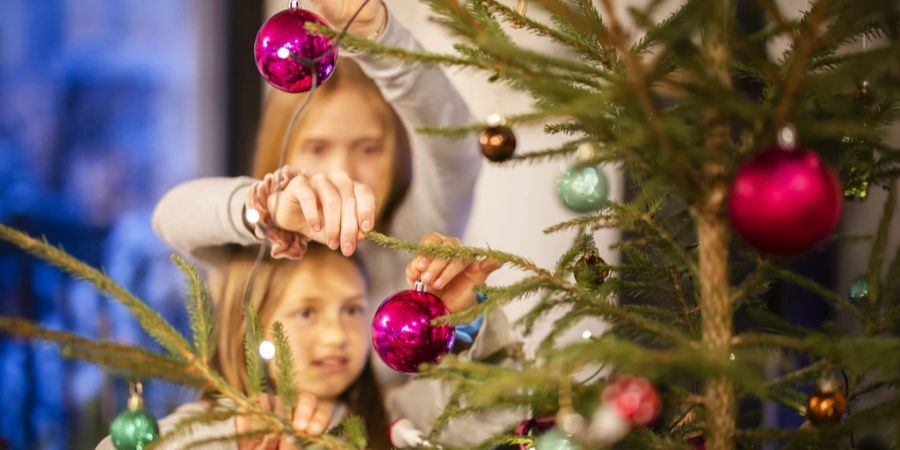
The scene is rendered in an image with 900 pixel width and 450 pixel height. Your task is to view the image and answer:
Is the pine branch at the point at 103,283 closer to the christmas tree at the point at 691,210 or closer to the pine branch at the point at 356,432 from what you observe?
the christmas tree at the point at 691,210

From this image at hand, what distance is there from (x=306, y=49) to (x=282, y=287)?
59 centimetres

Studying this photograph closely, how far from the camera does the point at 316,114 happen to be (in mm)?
1400

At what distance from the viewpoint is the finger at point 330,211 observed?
50.3 inches

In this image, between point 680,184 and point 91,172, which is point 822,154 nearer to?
point 680,184

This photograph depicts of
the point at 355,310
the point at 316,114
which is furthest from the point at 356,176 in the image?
the point at 355,310

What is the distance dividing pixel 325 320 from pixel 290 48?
635 mm

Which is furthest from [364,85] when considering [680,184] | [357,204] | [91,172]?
[680,184]

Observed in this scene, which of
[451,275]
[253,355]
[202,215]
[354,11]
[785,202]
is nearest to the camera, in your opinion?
[785,202]

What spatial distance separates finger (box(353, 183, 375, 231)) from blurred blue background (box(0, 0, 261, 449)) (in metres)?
0.32

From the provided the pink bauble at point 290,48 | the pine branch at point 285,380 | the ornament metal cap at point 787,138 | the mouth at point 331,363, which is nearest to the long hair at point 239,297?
the mouth at point 331,363

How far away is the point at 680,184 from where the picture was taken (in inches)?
24.5

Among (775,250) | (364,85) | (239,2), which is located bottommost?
(775,250)

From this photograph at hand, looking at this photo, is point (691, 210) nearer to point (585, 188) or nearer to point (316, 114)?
point (585, 188)

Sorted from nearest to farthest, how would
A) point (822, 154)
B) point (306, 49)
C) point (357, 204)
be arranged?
point (822, 154)
point (306, 49)
point (357, 204)
